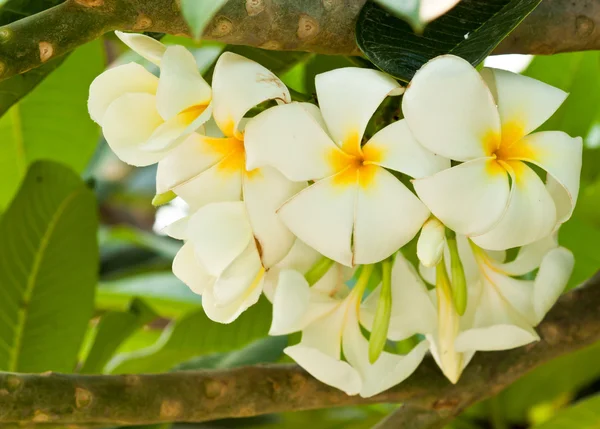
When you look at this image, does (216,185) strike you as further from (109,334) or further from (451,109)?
(109,334)

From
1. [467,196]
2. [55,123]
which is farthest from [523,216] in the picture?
[55,123]

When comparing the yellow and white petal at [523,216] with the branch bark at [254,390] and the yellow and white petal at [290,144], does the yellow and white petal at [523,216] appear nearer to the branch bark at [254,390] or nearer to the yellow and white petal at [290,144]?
the yellow and white petal at [290,144]

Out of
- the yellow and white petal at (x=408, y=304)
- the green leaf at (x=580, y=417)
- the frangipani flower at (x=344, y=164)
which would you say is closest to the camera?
the frangipani flower at (x=344, y=164)

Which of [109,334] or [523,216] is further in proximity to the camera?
[109,334]

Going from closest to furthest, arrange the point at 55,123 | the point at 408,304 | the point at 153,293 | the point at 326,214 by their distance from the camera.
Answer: the point at 326,214 → the point at 408,304 → the point at 55,123 → the point at 153,293

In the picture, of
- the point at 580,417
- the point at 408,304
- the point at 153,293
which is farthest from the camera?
the point at 153,293

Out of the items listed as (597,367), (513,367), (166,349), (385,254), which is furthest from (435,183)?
(597,367)

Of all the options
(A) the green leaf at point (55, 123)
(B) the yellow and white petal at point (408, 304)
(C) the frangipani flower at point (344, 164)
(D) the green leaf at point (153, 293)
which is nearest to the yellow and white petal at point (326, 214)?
(C) the frangipani flower at point (344, 164)

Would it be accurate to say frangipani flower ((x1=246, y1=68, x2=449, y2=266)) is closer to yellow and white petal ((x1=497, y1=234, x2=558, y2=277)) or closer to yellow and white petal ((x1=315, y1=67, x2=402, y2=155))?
yellow and white petal ((x1=315, y1=67, x2=402, y2=155))
